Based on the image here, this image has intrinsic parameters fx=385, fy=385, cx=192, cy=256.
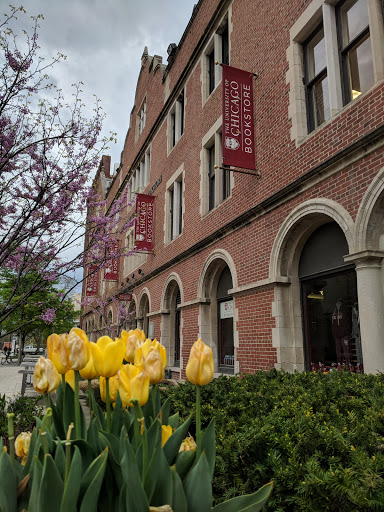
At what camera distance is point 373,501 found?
152cm

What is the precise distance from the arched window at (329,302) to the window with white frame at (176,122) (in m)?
9.06

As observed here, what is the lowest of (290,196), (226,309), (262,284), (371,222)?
(226,309)

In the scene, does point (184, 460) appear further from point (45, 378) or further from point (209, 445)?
point (45, 378)

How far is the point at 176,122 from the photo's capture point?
49.8ft

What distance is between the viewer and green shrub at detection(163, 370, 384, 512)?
5.48ft

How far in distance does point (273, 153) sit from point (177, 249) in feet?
19.7

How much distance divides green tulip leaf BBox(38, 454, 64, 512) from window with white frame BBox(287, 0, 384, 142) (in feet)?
21.3

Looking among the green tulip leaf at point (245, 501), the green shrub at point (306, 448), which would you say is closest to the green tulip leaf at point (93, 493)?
the green tulip leaf at point (245, 501)

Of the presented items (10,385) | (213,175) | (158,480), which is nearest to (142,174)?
(213,175)

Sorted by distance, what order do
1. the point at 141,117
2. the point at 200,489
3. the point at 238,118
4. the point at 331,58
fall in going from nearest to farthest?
1. the point at 200,489
2. the point at 331,58
3. the point at 238,118
4. the point at 141,117

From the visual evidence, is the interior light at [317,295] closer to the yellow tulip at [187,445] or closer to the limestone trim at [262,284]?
the limestone trim at [262,284]

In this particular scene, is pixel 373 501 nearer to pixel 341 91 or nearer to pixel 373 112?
pixel 373 112

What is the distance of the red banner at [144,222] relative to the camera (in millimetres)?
16344

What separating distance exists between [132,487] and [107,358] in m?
0.43
